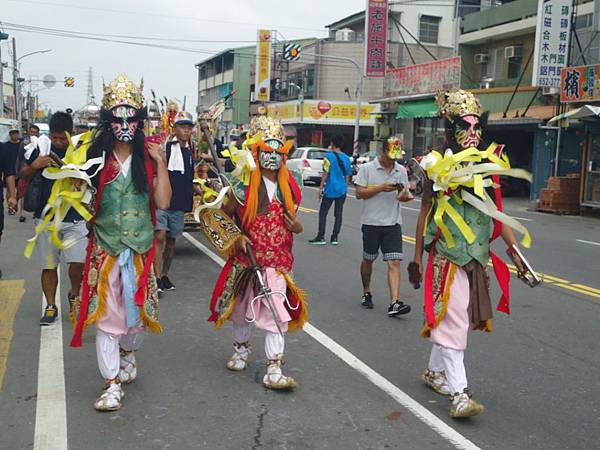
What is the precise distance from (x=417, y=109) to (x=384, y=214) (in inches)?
986

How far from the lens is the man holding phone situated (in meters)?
7.35

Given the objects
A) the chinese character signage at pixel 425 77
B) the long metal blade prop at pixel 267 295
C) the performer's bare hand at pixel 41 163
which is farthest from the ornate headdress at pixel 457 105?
the chinese character signage at pixel 425 77

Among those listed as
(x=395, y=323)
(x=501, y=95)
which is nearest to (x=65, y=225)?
(x=395, y=323)

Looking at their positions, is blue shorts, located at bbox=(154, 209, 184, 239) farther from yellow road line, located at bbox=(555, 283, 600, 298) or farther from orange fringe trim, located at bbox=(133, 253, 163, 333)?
yellow road line, located at bbox=(555, 283, 600, 298)

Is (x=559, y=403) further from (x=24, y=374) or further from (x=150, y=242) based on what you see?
(x=24, y=374)

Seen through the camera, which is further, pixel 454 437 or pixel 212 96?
pixel 212 96

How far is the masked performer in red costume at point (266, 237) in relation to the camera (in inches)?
202

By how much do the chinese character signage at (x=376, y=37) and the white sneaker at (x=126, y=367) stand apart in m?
30.8

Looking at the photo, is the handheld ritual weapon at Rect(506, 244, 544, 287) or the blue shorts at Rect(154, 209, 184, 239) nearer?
the handheld ritual weapon at Rect(506, 244, 544, 287)

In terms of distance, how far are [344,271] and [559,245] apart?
5.22 metres

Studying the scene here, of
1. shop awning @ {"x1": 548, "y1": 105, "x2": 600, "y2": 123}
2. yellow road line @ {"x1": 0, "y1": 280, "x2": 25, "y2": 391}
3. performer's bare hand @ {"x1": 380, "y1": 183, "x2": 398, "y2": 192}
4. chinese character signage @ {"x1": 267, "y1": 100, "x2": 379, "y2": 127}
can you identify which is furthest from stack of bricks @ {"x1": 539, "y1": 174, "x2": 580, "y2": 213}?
chinese character signage @ {"x1": 267, "y1": 100, "x2": 379, "y2": 127}

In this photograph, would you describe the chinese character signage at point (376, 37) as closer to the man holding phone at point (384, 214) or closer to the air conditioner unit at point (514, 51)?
the air conditioner unit at point (514, 51)

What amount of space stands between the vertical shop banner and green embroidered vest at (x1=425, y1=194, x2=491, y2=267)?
4809cm

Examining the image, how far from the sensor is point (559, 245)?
515 inches
